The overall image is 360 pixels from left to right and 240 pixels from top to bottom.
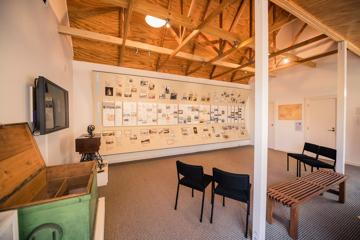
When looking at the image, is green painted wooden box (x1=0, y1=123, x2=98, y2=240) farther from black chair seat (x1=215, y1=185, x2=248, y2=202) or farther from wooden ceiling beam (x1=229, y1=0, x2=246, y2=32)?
wooden ceiling beam (x1=229, y1=0, x2=246, y2=32)

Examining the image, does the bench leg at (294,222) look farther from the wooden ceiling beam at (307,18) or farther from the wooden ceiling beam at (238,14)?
the wooden ceiling beam at (238,14)

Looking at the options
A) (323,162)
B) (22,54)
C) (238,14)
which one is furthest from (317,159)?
(22,54)

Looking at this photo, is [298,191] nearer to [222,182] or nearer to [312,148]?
[222,182]

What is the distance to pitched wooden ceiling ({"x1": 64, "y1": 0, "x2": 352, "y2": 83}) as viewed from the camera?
2.86 metres

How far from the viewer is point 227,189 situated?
6.40ft

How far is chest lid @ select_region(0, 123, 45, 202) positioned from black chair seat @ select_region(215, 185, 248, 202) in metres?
1.89

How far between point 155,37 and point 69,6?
6.33ft

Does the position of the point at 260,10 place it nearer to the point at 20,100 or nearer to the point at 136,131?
the point at 20,100

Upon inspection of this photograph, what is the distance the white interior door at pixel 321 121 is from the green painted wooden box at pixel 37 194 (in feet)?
20.6

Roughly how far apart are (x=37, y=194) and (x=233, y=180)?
71.8 inches

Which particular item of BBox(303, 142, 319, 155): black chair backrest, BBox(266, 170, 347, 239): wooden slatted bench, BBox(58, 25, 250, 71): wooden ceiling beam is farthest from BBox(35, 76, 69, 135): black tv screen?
BBox(303, 142, 319, 155): black chair backrest

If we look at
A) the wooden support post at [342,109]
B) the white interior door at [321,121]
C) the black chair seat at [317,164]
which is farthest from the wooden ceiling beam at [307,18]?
the black chair seat at [317,164]

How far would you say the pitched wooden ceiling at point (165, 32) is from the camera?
2859 mm

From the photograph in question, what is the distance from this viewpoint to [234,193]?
1864 mm
